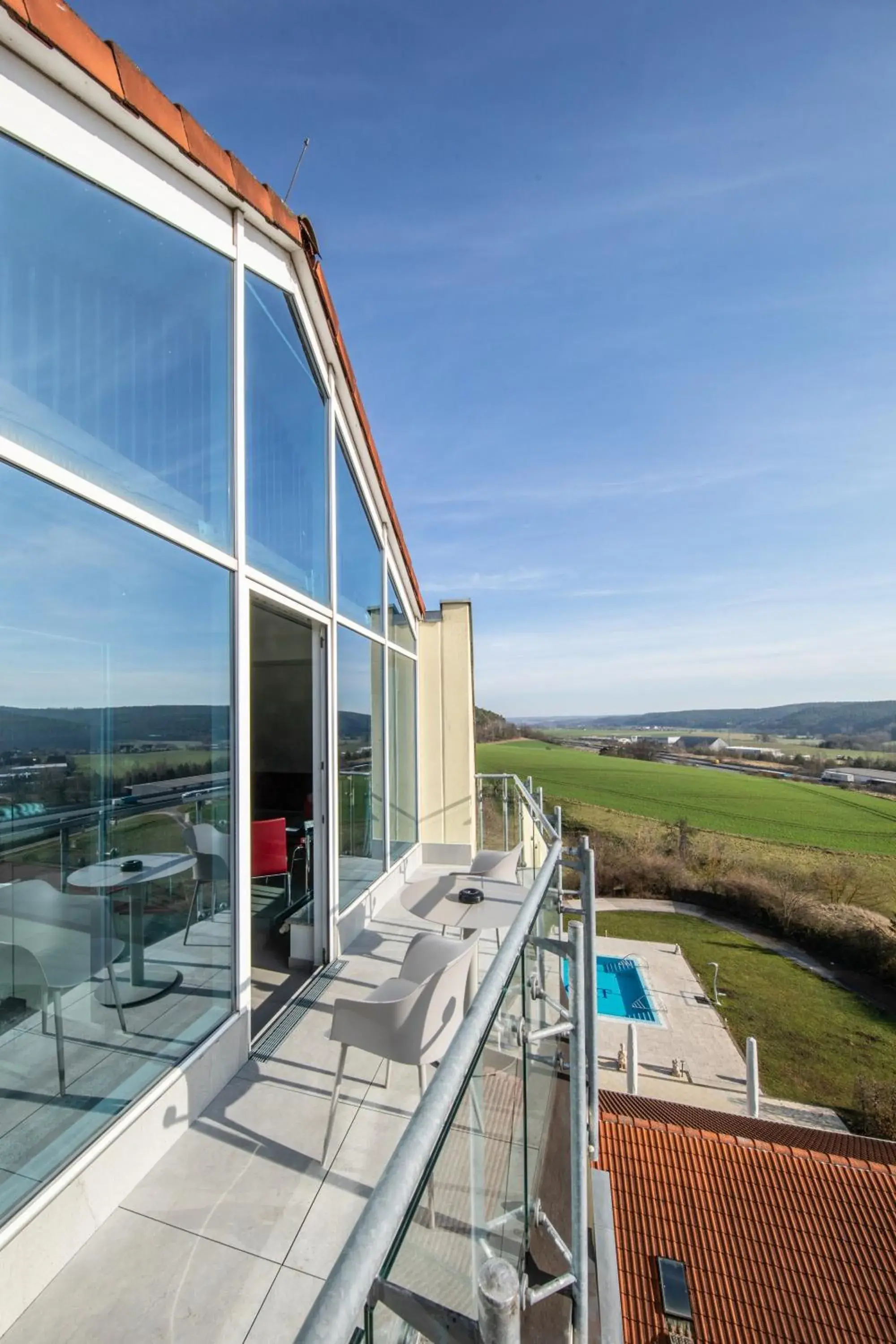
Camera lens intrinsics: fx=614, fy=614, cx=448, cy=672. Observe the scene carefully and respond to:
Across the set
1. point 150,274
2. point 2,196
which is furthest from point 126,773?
point 150,274

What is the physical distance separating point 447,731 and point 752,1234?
7322 millimetres

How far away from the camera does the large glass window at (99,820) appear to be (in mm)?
2016

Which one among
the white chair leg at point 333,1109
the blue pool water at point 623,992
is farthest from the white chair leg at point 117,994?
the blue pool water at point 623,992

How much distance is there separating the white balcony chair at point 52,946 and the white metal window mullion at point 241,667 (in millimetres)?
736

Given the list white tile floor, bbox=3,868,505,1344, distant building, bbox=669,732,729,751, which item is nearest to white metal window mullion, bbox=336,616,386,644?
white tile floor, bbox=3,868,505,1344

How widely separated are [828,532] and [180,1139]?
28.2 meters

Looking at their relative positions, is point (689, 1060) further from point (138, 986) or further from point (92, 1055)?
point (92, 1055)

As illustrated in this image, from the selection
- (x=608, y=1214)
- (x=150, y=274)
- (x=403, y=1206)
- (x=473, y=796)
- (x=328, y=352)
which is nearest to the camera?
(x=403, y=1206)

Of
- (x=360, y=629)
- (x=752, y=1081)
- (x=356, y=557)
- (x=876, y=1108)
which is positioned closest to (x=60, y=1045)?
(x=360, y=629)

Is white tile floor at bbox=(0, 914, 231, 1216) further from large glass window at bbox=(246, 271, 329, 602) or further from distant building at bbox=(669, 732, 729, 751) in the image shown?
distant building at bbox=(669, 732, 729, 751)

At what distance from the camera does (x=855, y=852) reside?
3925 cm

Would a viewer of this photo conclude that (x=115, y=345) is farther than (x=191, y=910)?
No

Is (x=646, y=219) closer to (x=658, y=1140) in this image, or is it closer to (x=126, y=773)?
(x=126, y=773)

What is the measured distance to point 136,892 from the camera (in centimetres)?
257
